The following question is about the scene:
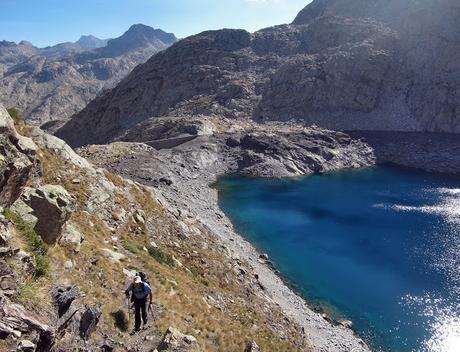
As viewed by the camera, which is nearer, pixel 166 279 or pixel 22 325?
pixel 22 325

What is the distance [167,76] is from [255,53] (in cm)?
4350

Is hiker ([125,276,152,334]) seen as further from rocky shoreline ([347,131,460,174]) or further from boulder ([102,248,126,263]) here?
rocky shoreline ([347,131,460,174])

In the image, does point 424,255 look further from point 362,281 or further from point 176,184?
point 176,184

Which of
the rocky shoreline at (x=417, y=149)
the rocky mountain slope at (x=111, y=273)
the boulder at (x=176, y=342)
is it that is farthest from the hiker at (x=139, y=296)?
the rocky shoreline at (x=417, y=149)

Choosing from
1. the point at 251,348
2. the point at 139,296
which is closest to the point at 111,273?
the point at 139,296

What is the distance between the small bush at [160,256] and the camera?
32562mm

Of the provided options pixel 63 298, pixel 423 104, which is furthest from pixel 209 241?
pixel 423 104

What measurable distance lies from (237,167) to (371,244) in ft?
177

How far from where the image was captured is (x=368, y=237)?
6350 cm

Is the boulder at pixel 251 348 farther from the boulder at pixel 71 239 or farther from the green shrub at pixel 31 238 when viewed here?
the green shrub at pixel 31 238

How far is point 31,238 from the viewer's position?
1920cm

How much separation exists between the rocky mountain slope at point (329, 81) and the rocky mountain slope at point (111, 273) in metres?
104

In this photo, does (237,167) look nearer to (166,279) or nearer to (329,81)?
(329,81)

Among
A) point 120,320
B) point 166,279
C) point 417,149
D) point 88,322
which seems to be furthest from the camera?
point 417,149
